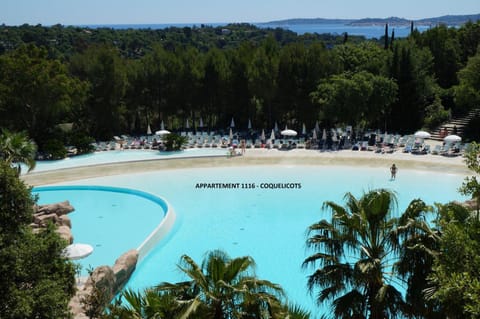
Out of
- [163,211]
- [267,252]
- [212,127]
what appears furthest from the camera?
[212,127]

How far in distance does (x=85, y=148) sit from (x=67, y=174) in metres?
4.51

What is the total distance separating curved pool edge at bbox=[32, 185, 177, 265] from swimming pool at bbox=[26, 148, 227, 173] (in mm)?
3570

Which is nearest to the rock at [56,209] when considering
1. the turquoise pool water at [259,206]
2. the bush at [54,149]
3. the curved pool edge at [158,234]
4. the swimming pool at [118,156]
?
the turquoise pool water at [259,206]

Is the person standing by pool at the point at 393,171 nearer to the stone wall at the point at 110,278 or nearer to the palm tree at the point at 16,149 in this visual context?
the stone wall at the point at 110,278

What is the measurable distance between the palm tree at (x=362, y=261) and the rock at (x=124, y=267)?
23.3ft

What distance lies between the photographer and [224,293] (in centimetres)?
693

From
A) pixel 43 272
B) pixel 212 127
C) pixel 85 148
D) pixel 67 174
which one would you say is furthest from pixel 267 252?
pixel 212 127

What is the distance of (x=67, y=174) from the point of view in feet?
85.1

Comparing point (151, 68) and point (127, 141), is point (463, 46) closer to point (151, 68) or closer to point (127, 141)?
point (151, 68)

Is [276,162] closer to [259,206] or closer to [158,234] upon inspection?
[259,206]

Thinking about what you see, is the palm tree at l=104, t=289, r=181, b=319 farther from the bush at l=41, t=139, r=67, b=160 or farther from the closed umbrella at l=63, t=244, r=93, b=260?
the bush at l=41, t=139, r=67, b=160

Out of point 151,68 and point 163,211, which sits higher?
point 151,68

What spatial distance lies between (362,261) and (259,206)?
12690mm

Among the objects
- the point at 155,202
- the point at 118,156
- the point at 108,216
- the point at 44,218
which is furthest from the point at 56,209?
the point at 118,156
